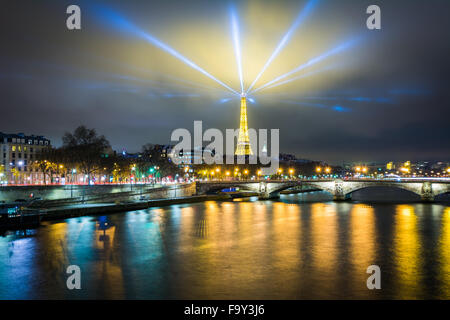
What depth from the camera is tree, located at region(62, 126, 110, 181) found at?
61.4m

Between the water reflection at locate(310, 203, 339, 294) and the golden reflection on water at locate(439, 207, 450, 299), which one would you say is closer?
the golden reflection on water at locate(439, 207, 450, 299)

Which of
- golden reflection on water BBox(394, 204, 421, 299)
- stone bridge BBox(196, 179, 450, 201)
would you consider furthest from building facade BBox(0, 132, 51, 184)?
golden reflection on water BBox(394, 204, 421, 299)

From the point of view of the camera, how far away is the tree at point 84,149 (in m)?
61.4

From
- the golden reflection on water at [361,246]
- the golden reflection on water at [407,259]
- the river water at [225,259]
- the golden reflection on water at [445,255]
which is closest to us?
the river water at [225,259]

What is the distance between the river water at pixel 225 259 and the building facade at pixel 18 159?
48.0 m

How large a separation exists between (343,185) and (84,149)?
4231 centimetres

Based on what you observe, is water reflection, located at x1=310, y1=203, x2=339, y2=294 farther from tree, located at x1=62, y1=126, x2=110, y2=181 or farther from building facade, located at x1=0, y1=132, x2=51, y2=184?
building facade, located at x1=0, y1=132, x2=51, y2=184

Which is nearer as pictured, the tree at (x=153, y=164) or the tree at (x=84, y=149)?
the tree at (x=84, y=149)

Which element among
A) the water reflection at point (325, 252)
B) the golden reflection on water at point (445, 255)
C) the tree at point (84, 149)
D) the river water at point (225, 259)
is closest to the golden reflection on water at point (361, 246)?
the river water at point (225, 259)

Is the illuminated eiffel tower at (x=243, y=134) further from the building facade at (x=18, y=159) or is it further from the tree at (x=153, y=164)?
the building facade at (x=18, y=159)

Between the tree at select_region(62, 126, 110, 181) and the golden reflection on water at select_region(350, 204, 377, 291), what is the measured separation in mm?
41536
